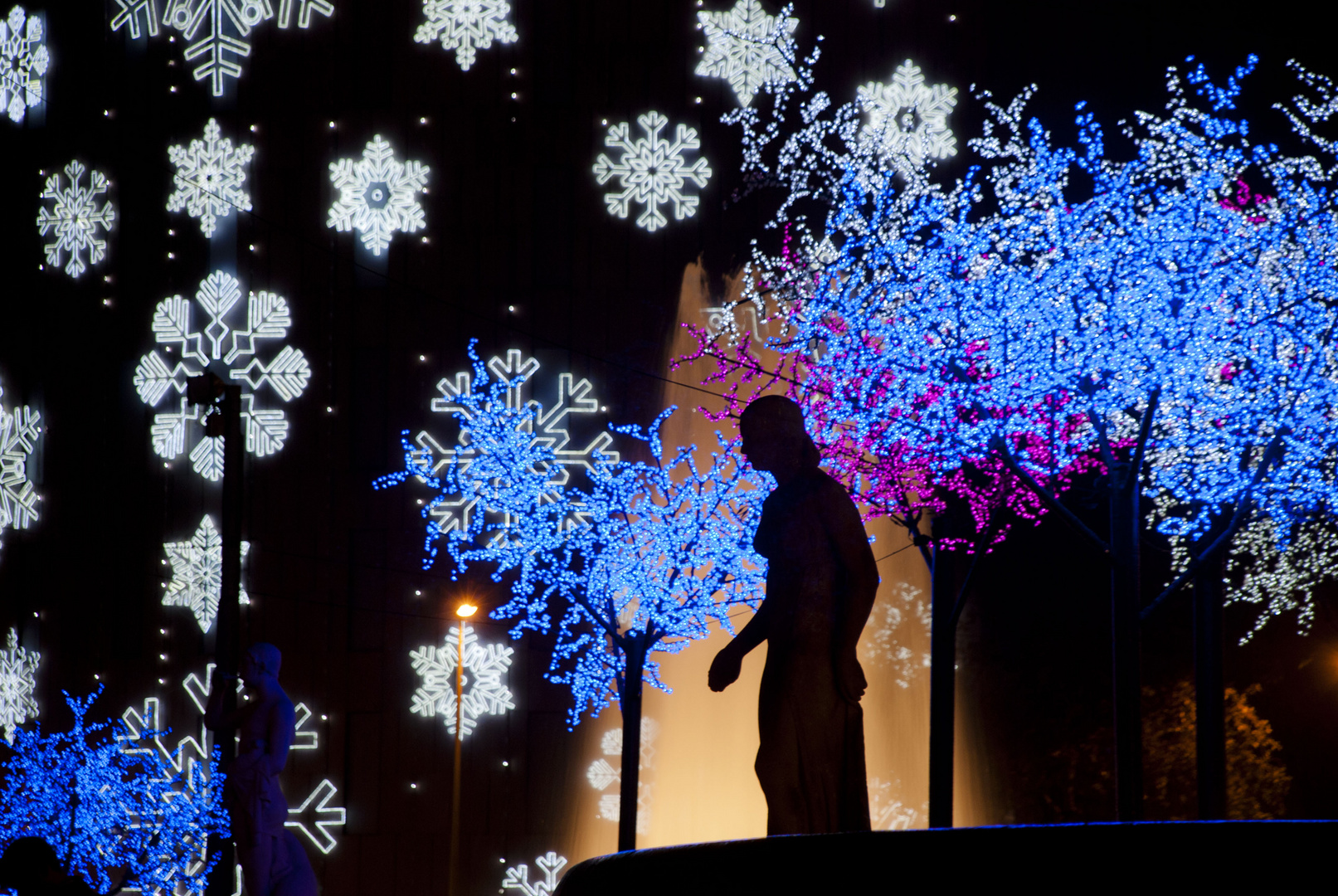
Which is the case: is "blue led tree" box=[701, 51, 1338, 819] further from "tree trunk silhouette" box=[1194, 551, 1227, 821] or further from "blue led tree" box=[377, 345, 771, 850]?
"blue led tree" box=[377, 345, 771, 850]

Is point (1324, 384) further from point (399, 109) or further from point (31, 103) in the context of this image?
point (31, 103)

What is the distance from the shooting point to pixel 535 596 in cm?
2489

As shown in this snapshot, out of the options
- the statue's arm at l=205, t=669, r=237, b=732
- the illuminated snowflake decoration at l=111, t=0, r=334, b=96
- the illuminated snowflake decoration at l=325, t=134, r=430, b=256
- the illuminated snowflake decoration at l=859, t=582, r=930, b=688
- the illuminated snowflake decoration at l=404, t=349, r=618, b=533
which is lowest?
the statue's arm at l=205, t=669, r=237, b=732

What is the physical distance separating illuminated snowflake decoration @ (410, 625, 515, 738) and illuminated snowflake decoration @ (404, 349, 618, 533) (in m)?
2.30

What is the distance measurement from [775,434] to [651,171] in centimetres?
2139

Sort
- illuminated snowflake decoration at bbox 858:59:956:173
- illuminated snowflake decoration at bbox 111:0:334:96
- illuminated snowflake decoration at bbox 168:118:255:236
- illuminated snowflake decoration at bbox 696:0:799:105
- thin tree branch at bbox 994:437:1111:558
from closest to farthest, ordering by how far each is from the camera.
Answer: thin tree branch at bbox 994:437:1111:558
illuminated snowflake decoration at bbox 858:59:956:173
illuminated snowflake decoration at bbox 696:0:799:105
illuminated snowflake decoration at bbox 168:118:255:236
illuminated snowflake decoration at bbox 111:0:334:96

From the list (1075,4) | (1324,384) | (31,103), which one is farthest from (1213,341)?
(31,103)

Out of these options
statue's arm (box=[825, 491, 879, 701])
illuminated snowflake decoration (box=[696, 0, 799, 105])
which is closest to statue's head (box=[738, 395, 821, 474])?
statue's arm (box=[825, 491, 879, 701])

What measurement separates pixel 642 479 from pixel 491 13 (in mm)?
10352

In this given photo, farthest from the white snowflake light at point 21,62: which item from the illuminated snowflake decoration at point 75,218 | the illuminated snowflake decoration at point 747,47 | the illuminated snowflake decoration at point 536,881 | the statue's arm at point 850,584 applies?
the statue's arm at point 850,584

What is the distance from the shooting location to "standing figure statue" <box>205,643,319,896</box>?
8.99 m

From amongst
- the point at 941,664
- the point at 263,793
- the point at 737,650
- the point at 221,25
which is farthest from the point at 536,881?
the point at 737,650

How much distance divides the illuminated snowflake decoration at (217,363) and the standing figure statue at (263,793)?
16823 millimetres

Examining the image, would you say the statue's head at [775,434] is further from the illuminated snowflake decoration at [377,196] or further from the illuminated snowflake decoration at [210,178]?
the illuminated snowflake decoration at [210,178]
